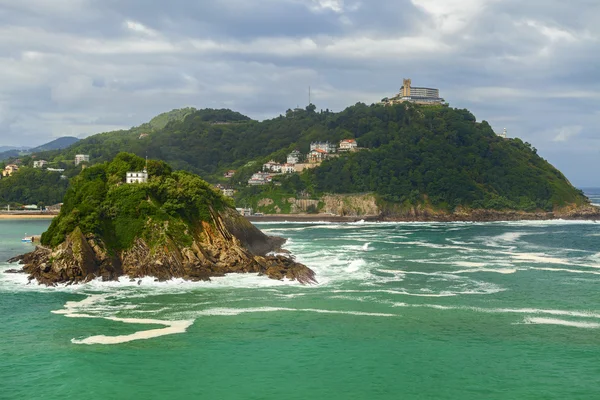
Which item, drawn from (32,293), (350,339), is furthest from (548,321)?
(32,293)

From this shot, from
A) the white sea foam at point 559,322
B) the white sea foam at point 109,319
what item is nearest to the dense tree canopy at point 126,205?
the white sea foam at point 109,319

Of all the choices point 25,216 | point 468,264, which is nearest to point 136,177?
point 468,264

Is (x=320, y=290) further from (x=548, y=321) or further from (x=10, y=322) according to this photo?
(x=10, y=322)

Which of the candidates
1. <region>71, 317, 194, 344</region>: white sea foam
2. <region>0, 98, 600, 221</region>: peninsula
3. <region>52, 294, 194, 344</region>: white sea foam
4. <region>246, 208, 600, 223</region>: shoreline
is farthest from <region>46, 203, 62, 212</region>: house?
<region>71, 317, 194, 344</region>: white sea foam

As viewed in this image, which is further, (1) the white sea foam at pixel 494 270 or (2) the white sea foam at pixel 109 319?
(1) the white sea foam at pixel 494 270

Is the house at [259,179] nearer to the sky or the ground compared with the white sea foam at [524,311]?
nearer to the sky

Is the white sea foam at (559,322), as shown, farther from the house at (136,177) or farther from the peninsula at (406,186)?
the peninsula at (406,186)
